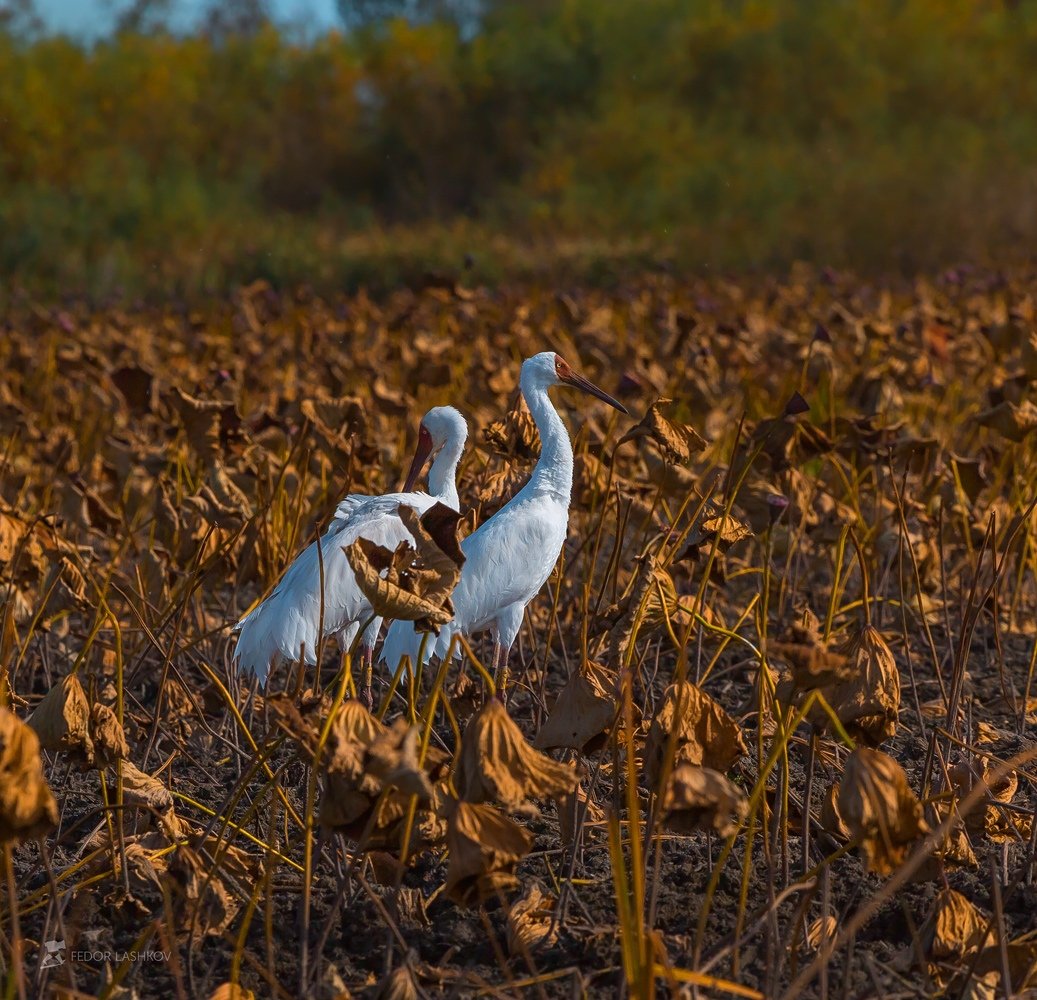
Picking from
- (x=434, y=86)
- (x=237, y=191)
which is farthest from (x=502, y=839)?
(x=434, y=86)

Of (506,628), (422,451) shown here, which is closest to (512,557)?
(506,628)

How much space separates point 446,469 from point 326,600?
75 centimetres

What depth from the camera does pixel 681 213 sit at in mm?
20609

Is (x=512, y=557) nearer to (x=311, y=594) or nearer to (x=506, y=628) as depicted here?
(x=506, y=628)

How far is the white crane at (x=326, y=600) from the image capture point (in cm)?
347

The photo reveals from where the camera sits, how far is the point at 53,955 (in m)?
2.35

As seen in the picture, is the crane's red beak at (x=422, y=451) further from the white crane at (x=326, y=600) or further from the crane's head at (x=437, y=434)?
the white crane at (x=326, y=600)

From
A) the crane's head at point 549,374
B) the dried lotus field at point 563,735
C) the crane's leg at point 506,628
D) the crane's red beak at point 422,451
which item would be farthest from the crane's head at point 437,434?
the crane's leg at point 506,628

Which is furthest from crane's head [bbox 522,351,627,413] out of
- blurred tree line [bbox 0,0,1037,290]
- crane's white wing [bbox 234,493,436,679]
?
blurred tree line [bbox 0,0,1037,290]

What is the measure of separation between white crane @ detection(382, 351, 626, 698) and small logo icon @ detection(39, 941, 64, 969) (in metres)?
1.36

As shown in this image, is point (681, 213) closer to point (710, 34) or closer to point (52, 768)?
point (710, 34)

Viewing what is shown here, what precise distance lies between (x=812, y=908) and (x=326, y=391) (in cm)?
418

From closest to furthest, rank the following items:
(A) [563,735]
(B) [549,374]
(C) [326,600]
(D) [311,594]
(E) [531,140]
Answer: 1. (A) [563,735]
2. (D) [311,594]
3. (C) [326,600]
4. (B) [549,374]
5. (E) [531,140]

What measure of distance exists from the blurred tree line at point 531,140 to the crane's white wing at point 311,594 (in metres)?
11.3
